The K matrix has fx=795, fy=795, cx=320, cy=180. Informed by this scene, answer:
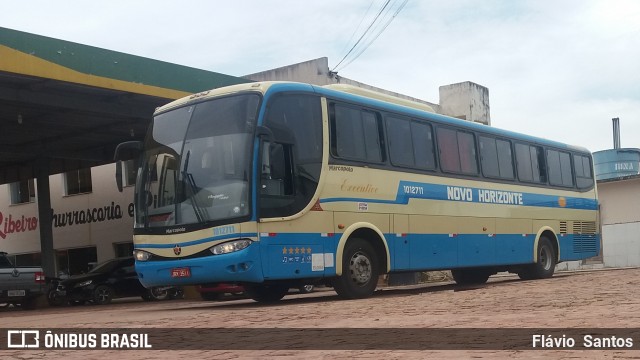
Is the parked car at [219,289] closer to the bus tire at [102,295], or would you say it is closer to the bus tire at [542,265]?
the bus tire at [102,295]

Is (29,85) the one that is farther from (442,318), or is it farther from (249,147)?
(442,318)

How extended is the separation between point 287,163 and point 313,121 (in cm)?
100

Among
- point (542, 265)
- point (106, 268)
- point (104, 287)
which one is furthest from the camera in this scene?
point (106, 268)

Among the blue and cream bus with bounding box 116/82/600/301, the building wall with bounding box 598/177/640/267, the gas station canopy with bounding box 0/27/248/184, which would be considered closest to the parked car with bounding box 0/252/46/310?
the gas station canopy with bounding box 0/27/248/184

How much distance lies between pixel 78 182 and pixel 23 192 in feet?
13.2

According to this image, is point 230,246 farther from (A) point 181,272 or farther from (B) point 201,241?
(A) point 181,272

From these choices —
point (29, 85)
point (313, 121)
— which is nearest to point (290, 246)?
point (313, 121)

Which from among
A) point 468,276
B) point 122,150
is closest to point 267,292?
point 122,150

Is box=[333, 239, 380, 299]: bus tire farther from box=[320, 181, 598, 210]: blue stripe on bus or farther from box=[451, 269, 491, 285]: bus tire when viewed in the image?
box=[451, 269, 491, 285]: bus tire

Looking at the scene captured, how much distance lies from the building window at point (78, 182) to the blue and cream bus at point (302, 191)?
70.5 ft

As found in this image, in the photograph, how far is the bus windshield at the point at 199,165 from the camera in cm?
1169

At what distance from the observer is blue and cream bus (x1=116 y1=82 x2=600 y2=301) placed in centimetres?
1170

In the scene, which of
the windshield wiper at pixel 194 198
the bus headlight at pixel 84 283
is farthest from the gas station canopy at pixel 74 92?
the windshield wiper at pixel 194 198

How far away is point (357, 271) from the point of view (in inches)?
522
